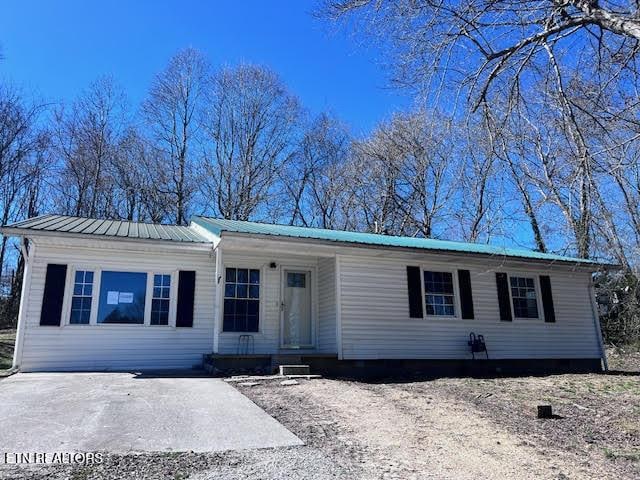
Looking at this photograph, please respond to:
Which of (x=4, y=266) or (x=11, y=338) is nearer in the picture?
(x=11, y=338)

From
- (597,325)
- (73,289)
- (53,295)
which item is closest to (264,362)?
(73,289)

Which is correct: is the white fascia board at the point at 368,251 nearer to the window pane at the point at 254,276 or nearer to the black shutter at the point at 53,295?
the window pane at the point at 254,276

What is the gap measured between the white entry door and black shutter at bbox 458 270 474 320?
3.79 metres

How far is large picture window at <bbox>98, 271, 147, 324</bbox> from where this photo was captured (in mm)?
9970

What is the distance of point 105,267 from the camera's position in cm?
1002

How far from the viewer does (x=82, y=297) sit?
9.84 meters

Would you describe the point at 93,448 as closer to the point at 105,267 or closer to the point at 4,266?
the point at 105,267

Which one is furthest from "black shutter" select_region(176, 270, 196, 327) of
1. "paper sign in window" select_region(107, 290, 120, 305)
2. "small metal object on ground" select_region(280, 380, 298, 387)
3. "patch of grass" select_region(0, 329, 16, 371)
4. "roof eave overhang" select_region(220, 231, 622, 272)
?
"patch of grass" select_region(0, 329, 16, 371)

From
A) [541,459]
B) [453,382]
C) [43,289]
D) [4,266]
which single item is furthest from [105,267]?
[4,266]

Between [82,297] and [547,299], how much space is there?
37.8ft

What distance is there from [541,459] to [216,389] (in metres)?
4.62

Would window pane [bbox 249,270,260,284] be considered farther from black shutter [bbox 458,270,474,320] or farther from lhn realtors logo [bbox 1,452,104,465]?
lhn realtors logo [bbox 1,452,104,465]

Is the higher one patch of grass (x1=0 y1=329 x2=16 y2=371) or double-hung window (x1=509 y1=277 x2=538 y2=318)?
double-hung window (x1=509 y1=277 x2=538 y2=318)

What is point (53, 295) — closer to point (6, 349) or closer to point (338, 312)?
point (6, 349)
